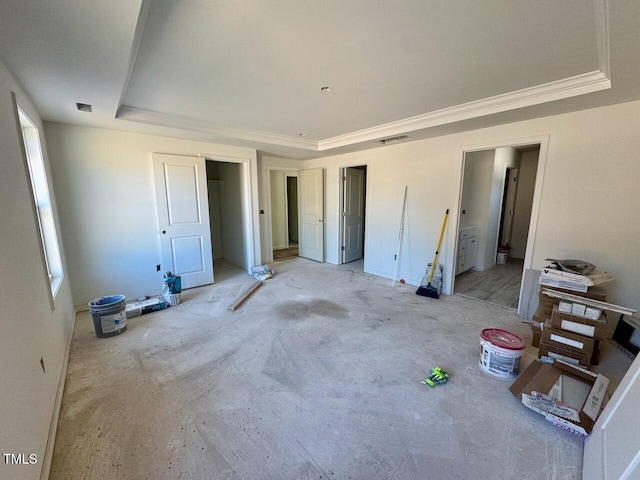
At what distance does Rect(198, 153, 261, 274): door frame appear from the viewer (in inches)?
177

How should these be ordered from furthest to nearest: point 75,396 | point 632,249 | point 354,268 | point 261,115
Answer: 1. point 354,268
2. point 261,115
3. point 632,249
4. point 75,396

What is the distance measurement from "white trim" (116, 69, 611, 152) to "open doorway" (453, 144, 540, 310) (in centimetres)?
133

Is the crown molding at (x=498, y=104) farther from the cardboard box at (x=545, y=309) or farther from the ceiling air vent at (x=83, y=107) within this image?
the ceiling air vent at (x=83, y=107)

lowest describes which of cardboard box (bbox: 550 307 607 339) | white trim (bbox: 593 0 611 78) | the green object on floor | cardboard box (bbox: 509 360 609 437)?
the green object on floor

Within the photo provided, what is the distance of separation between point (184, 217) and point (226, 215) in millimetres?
1578

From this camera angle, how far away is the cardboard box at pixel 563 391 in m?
1.52

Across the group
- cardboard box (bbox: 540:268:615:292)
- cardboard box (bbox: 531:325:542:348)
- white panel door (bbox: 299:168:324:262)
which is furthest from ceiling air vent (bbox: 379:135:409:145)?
cardboard box (bbox: 531:325:542:348)

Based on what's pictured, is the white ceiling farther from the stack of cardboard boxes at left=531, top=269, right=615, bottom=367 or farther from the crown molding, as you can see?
the stack of cardboard boxes at left=531, top=269, right=615, bottom=367

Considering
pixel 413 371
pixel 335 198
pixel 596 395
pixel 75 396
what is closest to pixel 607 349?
pixel 596 395

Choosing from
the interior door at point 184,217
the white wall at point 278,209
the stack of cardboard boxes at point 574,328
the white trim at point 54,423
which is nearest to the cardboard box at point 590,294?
the stack of cardboard boxes at point 574,328

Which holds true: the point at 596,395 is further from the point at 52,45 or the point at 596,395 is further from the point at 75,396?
the point at 52,45

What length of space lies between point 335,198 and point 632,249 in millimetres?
4027

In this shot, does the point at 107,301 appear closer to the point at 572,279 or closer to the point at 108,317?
the point at 108,317

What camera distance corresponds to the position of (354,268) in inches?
203
